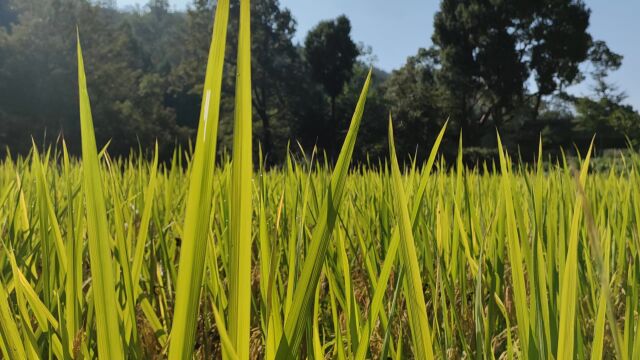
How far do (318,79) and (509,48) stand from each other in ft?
30.1

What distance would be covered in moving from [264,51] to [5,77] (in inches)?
369

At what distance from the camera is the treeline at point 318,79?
15.9 meters

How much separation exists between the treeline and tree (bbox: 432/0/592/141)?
4 centimetres

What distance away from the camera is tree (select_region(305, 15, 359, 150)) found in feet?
75.7

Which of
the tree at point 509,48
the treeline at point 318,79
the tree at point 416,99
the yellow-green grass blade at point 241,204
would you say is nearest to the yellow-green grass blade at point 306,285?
the yellow-green grass blade at point 241,204

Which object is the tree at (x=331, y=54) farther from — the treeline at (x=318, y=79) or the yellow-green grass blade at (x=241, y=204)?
the yellow-green grass blade at (x=241, y=204)

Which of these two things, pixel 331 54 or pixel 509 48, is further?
pixel 331 54

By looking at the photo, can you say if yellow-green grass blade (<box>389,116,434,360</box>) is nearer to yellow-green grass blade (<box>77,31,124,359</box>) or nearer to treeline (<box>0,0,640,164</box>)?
yellow-green grass blade (<box>77,31,124,359</box>)

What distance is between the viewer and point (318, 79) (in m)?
23.2

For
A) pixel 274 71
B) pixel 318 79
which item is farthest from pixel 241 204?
pixel 318 79

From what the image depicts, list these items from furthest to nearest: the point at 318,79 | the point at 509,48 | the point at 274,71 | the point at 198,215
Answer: the point at 318,79 → the point at 274,71 → the point at 509,48 → the point at 198,215

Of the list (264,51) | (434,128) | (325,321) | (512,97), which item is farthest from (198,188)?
(264,51)

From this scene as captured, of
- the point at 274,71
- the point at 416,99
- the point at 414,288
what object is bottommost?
the point at 414,288

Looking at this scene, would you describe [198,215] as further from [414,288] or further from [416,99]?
[416,99]
